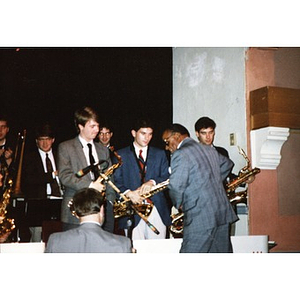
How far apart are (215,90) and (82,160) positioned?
119 centimetres

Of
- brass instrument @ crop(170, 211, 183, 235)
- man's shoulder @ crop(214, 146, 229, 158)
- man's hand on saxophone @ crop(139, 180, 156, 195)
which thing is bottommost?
brass instrument @ crop(170, 211, 183, 235)

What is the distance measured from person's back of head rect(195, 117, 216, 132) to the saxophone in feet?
1.59

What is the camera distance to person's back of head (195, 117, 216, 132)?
3.63m

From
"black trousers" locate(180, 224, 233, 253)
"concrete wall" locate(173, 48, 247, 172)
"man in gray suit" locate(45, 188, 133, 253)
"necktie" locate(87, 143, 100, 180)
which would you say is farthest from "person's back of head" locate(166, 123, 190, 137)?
"man in gray suit" locate(45, 188, 133, 253)

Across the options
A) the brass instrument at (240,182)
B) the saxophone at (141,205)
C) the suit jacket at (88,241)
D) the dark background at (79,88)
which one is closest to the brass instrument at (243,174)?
the brass instrument at (240,182)

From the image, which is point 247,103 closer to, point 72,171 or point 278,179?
point 278,179

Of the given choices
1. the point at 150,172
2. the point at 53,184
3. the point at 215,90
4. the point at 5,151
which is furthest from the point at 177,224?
the point at 5,151

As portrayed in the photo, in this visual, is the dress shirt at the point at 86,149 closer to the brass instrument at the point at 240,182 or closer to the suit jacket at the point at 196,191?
the suit jacket at the point at 196,191

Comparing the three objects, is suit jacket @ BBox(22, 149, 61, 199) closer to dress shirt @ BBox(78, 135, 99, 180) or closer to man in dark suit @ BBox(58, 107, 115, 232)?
man in dark suit @ BBox(58, 107, 115, 232)
